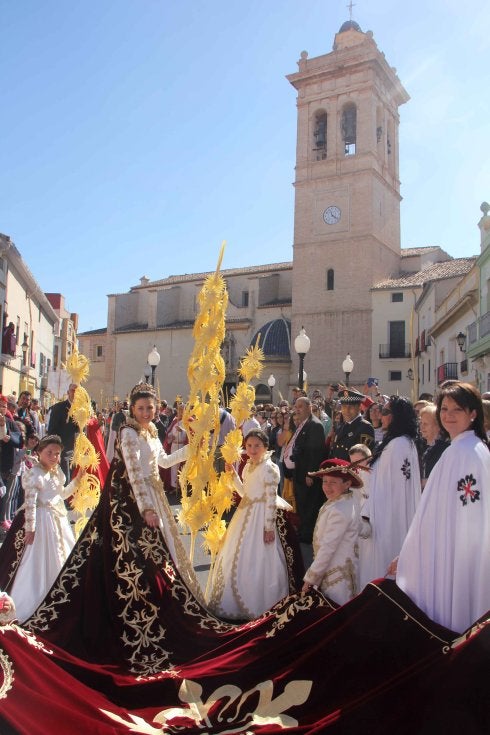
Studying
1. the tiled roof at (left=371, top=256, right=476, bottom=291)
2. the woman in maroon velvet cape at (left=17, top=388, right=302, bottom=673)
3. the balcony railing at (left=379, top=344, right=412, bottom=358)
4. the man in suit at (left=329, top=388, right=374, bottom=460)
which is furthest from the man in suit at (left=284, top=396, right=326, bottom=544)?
the tiled roof at (left=371, top=256, right=476, bottom=291)

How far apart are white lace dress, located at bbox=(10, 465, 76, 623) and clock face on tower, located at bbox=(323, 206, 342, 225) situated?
3490 centimetres

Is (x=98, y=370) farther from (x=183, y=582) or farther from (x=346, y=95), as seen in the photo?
(x=183, y=582)

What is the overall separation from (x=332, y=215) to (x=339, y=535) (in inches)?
1418

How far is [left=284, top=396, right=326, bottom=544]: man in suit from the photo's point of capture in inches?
343

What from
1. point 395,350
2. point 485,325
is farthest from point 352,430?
point 395,350

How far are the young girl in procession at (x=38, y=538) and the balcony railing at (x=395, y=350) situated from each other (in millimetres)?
30605

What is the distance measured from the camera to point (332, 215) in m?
38.7

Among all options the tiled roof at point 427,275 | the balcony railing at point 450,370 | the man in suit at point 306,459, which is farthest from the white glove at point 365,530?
the tiled roof at point 427,275

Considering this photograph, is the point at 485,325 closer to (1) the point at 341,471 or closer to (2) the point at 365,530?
(2) the point at 365,530

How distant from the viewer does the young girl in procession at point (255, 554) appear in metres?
5.54

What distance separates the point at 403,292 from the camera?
3541 centimetres

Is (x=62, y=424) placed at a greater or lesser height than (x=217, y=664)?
greater

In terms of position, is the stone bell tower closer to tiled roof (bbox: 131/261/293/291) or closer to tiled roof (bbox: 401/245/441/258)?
tiled roof (bbox: 401/245/441/258)

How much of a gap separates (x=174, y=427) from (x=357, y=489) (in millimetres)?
7664
